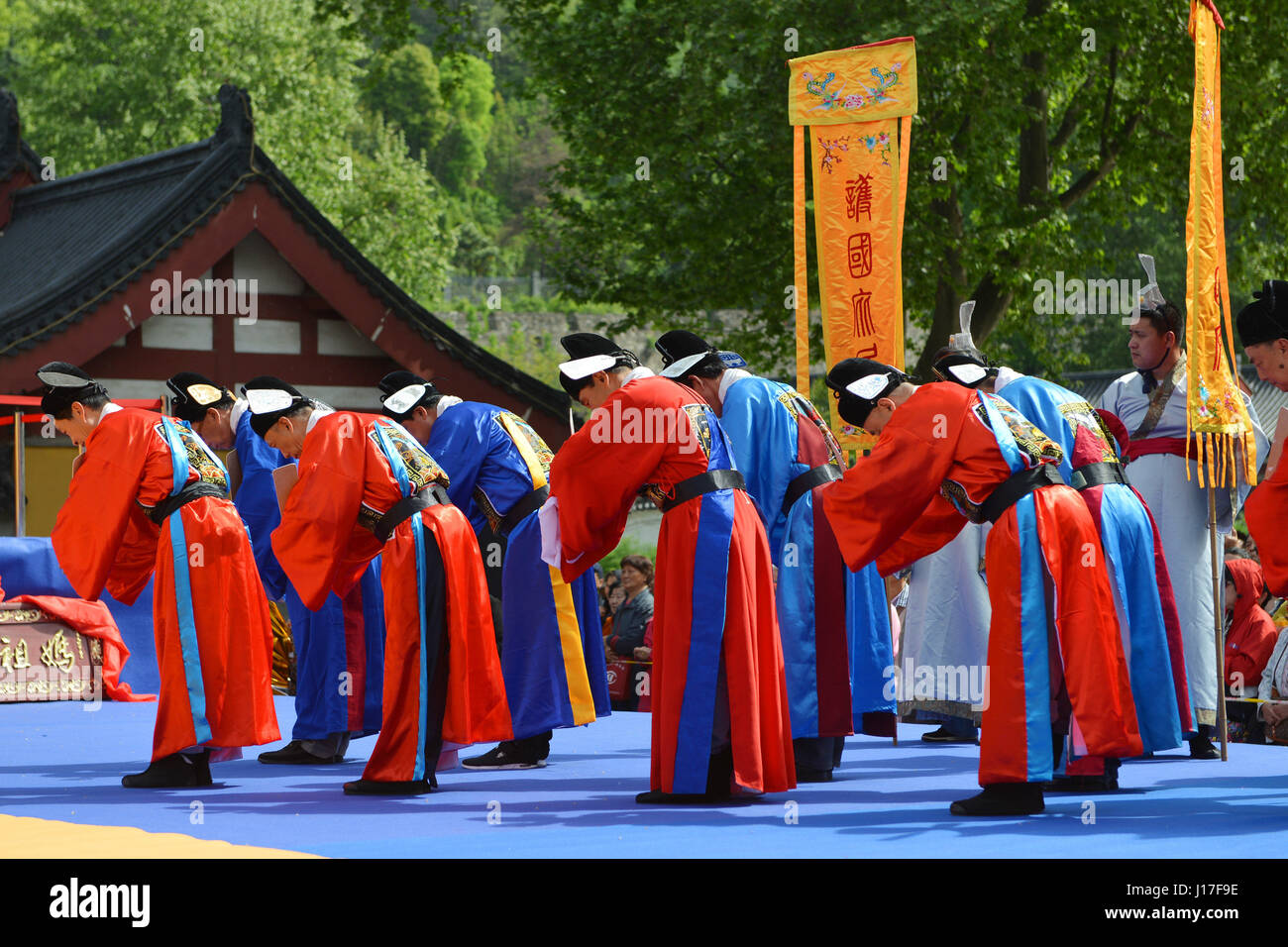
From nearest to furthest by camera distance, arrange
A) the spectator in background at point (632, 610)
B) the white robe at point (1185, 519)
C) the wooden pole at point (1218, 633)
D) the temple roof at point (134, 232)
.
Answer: the wooden pole at point (1218, 633), the white robe at point (1185, 519), the spectator in background at point (632, 610), the temple roof at point (134, 232)

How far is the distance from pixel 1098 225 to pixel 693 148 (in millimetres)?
4390

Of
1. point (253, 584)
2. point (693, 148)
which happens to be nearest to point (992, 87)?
point (693, 148)

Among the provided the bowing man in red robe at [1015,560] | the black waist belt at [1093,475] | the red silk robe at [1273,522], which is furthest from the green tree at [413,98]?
the red silk robe at [1273,522]

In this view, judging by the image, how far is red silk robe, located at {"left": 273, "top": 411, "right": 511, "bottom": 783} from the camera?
18.3ft

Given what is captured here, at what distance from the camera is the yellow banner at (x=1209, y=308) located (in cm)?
608

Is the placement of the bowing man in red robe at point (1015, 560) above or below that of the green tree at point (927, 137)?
below

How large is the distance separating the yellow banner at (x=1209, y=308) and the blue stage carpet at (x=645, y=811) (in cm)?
117

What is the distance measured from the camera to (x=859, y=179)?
8664 millimetres

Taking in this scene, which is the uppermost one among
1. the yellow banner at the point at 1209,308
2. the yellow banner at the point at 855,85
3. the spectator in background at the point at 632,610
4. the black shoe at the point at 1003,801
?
the yellow banner at the point at 855,85

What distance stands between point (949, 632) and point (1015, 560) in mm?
2036

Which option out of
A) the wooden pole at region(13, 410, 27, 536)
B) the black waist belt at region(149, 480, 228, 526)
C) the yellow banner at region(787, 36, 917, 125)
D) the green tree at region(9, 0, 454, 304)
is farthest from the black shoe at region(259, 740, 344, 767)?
the green tree at region(9, 0, 454, 304)

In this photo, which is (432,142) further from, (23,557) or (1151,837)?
(1151,837)
